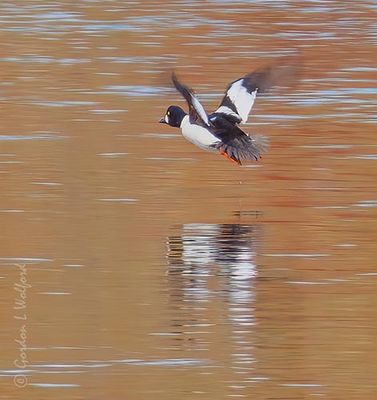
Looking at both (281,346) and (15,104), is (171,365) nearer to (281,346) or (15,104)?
(281,346)

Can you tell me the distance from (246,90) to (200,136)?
762 mm

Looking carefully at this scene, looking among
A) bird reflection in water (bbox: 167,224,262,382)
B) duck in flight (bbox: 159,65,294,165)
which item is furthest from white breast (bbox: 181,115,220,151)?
bird reflection in water (bbox: 167,224,262,382)

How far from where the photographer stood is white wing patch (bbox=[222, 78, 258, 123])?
437 inches

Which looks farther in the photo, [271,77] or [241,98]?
[271,77]

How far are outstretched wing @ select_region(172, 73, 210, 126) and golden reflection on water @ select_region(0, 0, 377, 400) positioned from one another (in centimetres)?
43

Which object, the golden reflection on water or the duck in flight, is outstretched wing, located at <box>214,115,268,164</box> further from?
the golden reflection on water

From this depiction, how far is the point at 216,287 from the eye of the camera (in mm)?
8148

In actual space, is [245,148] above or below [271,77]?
below

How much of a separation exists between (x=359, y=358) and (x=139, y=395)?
1034mm

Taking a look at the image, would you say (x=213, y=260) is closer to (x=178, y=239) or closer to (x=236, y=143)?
(x=178, y=239)

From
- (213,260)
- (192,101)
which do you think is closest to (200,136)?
(192,101)

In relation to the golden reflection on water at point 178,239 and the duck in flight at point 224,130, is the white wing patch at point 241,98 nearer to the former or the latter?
the duck in flight at point 224,130

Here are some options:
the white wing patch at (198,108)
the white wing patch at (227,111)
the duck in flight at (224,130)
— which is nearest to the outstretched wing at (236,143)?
the duck in flight at (224,130)

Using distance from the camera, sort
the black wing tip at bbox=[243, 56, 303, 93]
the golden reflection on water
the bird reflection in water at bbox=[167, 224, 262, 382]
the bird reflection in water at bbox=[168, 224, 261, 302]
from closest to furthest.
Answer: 1. the golden reflection on water
2. the bird reflection in water at bbox=[167, 224, 262, 382]
3. the bird reflection in water at bbox=[168, 224, 261, 302]
4. the black wing tip at bbox=[243, 56, 303, 93]
